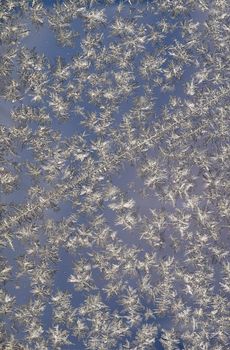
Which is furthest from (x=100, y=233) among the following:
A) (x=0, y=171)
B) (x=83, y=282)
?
(x=0, y=171)

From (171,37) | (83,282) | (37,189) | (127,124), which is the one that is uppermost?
(171,37)

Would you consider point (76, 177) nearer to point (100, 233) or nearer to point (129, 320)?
point (100, 233)

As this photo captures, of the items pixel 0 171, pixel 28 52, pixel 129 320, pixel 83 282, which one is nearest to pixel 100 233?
pixel 83 282

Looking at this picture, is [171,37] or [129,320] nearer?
[129,320]

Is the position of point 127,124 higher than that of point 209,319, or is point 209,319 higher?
point 127,124

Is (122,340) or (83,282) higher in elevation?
(83,282)

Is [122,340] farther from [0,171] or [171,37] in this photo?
[171,37]
